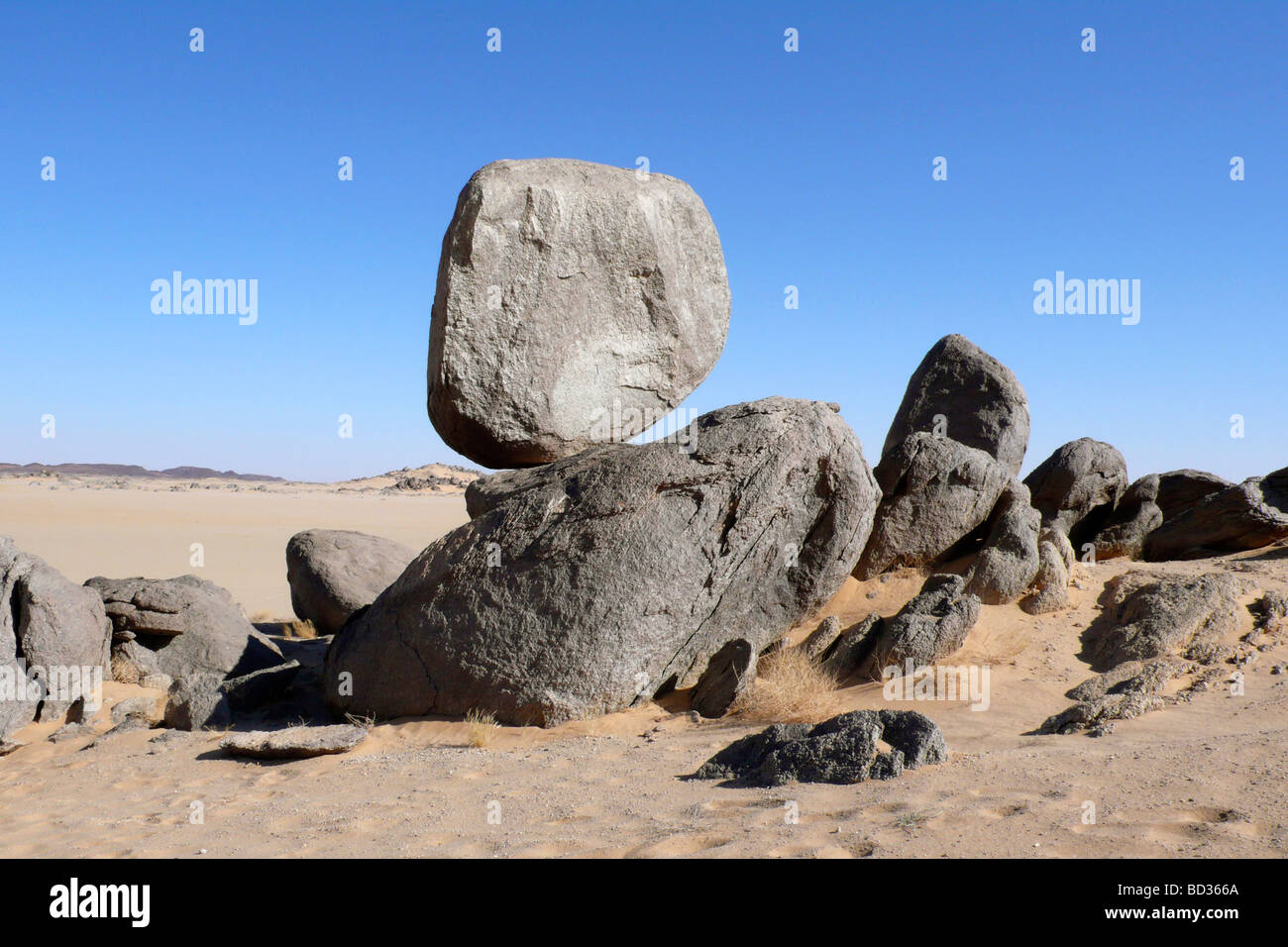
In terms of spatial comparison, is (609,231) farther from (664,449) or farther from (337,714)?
(337,714)

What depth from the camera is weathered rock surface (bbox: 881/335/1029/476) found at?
10641 millimetres

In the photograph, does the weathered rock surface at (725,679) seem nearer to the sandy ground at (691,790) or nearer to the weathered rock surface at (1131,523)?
the sandy ground at (691,790)

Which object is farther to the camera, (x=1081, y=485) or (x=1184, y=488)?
(x=1184, y=488)

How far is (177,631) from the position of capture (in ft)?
27.2

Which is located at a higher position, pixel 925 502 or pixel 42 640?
pixel 925 502

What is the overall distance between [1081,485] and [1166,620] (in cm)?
317

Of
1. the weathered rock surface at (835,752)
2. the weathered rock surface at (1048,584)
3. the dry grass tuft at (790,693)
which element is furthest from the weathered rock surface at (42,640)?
the weathered rock surface at (1048,584)

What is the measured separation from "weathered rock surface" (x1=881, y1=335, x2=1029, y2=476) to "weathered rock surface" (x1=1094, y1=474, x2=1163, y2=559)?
1.12m

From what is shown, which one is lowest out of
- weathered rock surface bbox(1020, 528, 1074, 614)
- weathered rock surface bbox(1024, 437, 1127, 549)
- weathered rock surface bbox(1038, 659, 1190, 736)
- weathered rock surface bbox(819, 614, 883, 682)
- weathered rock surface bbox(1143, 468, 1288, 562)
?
weathered rock surface bbox(1038, 659, 1190, 736)

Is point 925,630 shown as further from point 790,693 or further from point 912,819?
point 912,819

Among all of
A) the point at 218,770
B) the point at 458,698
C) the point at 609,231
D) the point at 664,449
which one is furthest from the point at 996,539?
the point at 218,770

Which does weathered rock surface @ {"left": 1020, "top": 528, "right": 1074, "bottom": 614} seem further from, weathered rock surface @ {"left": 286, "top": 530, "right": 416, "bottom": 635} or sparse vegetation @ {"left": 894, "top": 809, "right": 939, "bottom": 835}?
weathered rock surface @ {"left": 286, "top": 530, "right": 416, "bottom": 635}

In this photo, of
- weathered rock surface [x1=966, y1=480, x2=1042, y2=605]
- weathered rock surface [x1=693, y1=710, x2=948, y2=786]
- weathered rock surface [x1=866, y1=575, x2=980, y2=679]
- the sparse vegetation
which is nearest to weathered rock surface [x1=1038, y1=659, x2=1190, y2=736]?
weathered rock surface [x1=866, y1=575, x2=980, y2=679]

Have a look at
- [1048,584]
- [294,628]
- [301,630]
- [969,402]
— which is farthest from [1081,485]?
[294,628]
